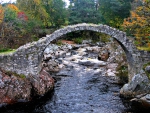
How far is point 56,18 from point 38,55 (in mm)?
36733

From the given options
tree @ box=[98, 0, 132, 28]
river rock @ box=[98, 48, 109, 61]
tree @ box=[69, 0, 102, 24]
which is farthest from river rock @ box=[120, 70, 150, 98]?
tree @ box=[69, 0, 102, 24]

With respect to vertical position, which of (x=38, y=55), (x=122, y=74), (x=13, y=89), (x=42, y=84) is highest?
(x=38, y=55)

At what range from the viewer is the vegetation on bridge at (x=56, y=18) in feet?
63.9

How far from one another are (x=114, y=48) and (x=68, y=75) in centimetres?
1061

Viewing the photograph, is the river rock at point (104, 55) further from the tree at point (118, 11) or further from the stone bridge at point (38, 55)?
the stone bridge at point (38, 55)

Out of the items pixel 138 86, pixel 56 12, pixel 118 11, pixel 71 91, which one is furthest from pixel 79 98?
pixel 56 12

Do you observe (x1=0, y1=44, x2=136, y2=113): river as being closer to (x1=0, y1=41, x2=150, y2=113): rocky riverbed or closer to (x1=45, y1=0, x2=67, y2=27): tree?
(x1=0, y1=41, x2=150, y2=113): rocky riverbed

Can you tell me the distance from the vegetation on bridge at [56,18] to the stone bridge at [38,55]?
5.51 ft

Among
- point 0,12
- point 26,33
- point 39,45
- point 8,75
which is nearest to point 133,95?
point 39,45

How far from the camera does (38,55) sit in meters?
17.1

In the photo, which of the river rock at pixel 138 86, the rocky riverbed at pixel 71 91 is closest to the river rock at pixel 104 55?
the rocky riverbed at pixel 71 91

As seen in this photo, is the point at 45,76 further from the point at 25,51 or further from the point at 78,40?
the point at 78,40

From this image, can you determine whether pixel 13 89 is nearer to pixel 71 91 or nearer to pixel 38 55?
A: pixel 38 55

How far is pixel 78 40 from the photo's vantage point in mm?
52625
